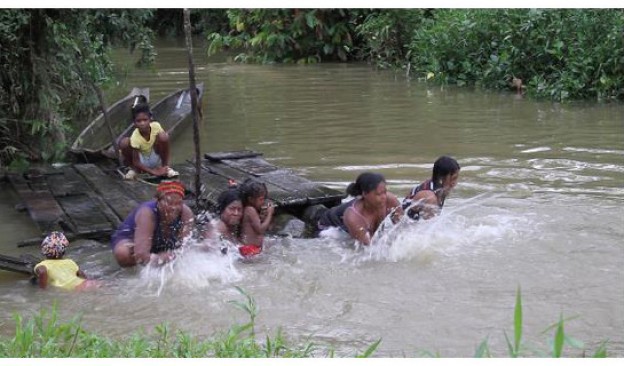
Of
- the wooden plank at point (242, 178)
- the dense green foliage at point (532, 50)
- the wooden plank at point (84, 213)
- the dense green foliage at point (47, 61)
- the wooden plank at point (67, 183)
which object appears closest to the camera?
the wooden plank at point (84, 213)

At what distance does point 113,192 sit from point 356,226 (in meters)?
2.60

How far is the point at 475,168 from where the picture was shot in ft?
29.8

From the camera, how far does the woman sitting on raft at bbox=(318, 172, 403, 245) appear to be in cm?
623

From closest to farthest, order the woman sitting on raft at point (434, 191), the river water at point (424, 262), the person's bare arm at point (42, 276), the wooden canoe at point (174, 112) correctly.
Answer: the river water at point (424, 262) < the person's bare arm at point (42, 276) < the woman sitting on raft at point (434, 191) < the wooden canoe at point (174, 112)

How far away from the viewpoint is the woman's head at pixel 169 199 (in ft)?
18.9

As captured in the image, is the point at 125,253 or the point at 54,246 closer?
the point at 54,246

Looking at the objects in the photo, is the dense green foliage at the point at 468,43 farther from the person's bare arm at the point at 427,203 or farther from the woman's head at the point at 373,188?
the woman's head at the point at 373,188

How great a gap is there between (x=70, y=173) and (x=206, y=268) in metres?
3.05

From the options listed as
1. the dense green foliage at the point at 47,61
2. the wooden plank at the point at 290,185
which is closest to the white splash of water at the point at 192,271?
the wooden plank at the point at 290,185

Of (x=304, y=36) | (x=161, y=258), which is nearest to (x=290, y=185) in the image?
(x=161, y=258)

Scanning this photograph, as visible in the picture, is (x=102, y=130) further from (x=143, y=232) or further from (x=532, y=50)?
(x=532, y=50)

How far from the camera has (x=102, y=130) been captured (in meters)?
10.7

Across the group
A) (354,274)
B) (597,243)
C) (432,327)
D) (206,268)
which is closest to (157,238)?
(206,268)

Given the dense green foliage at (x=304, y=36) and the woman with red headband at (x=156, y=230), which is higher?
the dense green foliage at (x=304, y=36)
